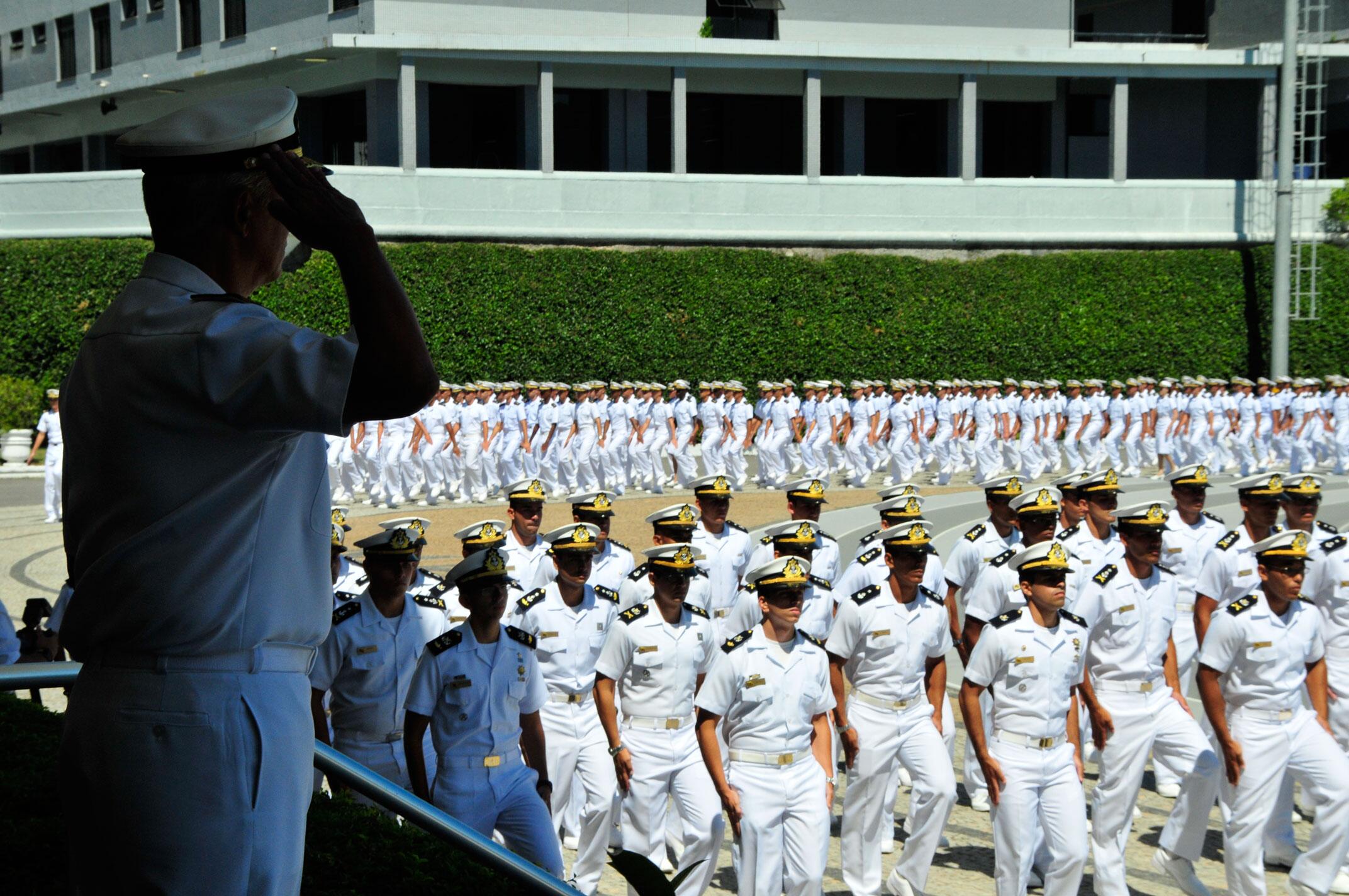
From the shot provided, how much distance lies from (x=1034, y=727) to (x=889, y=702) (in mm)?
998

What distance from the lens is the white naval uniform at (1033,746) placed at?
786 centimetres

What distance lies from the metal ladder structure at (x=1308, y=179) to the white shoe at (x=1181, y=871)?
27.3 metres

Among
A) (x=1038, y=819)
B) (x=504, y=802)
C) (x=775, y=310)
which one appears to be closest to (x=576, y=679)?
(x=504, y=802)

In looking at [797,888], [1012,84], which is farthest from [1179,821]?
[1012,84]

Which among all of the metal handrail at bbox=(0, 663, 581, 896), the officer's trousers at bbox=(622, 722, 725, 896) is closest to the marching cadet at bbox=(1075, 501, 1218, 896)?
the officer's trousers at bbox=(622, 722, 725, 896)

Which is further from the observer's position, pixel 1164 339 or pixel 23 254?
pixel 1164 339

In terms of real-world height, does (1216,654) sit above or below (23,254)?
below

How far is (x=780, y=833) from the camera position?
25.4 feet

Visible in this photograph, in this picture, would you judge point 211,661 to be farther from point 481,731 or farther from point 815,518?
point 815,518

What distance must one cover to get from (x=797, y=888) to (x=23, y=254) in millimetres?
29209

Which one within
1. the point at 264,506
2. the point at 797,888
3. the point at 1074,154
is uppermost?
the point at 1074,154

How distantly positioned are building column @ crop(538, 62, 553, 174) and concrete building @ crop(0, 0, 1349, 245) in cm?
6

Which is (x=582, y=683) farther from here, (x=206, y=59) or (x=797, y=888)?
(x=206, y=59)

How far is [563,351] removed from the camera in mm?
31938
